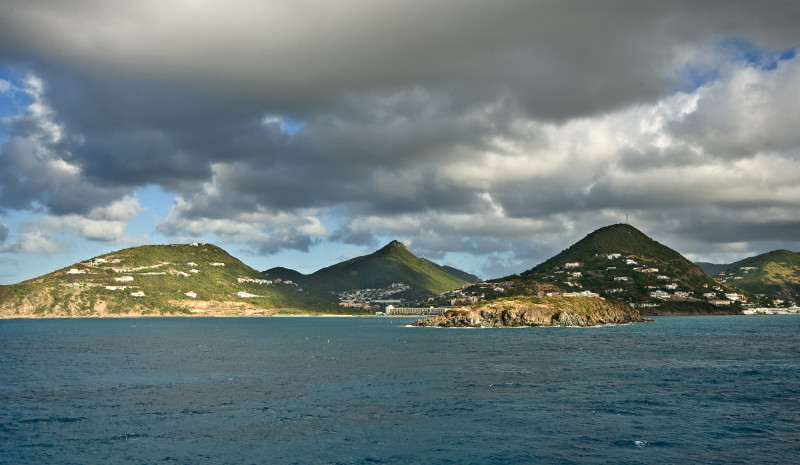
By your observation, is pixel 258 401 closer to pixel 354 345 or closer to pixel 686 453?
pixel 686 453

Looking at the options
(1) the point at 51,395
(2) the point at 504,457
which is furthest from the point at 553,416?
(1) the point at 51,395

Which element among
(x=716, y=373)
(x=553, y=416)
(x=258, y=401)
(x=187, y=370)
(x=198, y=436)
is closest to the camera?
(x=198, y=436)

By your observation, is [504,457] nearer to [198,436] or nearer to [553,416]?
[553,416]

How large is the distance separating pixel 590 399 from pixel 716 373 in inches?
1292

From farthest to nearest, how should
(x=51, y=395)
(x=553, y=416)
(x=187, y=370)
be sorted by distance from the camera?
(x=187, y=370) → (x=51, y=395) → (x=553, y=416)

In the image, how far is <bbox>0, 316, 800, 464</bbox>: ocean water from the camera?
128ft

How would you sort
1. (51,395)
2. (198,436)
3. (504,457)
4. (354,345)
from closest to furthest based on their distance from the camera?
(504,457)
(198,436)
(51,395)
(354,345)

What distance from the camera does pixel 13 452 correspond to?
1561 inches

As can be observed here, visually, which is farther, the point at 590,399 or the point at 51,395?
the point at 51,395

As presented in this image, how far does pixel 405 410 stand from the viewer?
52.5 metres

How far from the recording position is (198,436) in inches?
1703

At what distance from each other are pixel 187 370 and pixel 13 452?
146 feet

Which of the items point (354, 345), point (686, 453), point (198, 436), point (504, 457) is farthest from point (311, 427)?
point (354, 345)

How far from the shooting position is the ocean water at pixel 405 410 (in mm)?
38969
